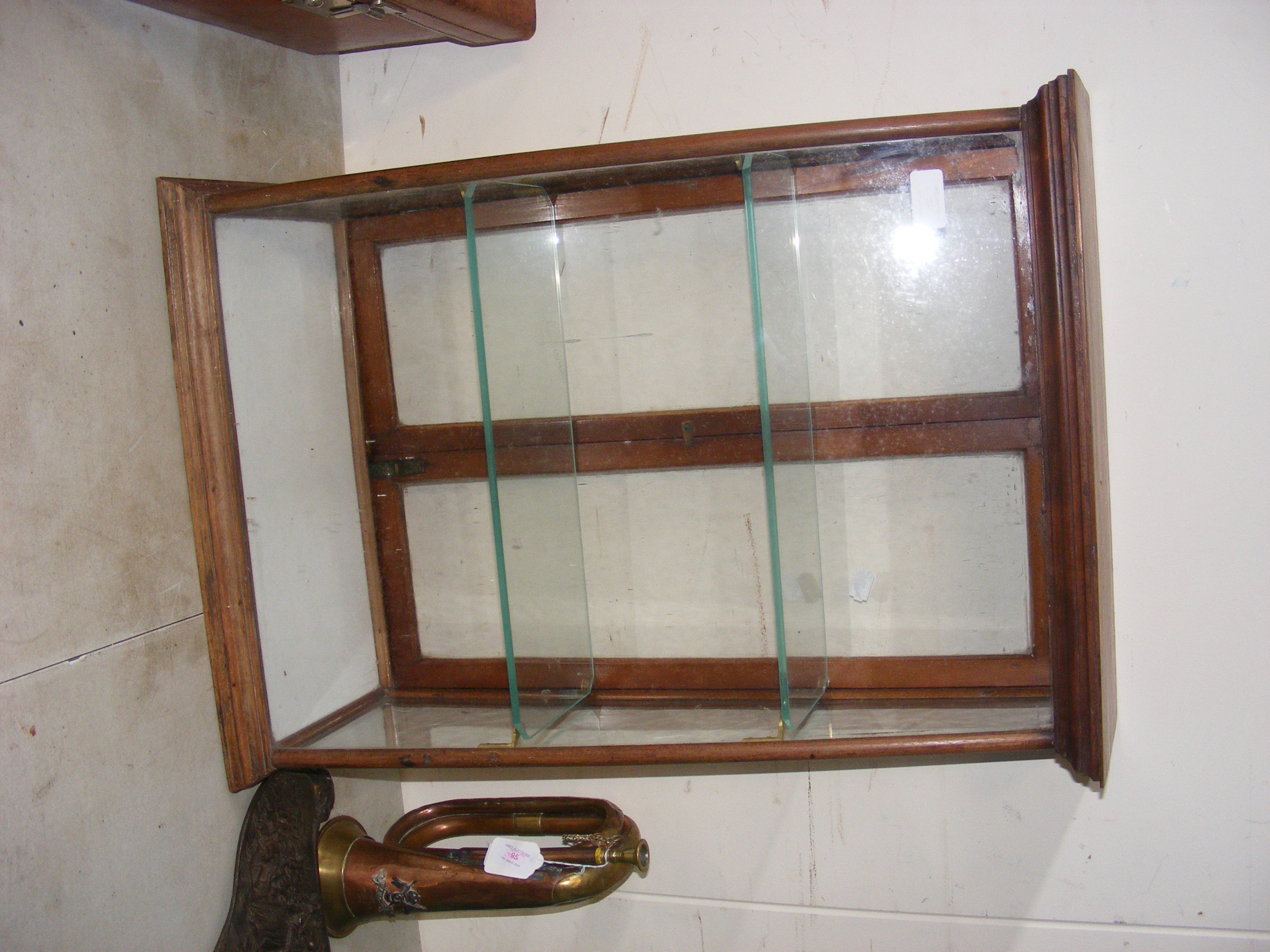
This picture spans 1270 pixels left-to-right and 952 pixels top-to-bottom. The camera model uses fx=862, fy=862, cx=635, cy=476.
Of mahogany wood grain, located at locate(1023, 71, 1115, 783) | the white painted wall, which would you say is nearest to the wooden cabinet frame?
mahogany wood grain, located at locate(1023, 71, 1115, 783)

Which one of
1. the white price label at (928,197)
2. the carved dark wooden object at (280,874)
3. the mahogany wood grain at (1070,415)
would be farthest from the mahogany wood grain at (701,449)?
the carved dark wooden object at (280,874)

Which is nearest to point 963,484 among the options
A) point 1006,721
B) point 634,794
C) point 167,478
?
point 1006,721

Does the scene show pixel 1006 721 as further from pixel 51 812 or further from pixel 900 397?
pixel 51 812

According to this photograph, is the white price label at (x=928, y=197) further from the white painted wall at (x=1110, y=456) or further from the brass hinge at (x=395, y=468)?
the brass hinge at (x=395, y=468)

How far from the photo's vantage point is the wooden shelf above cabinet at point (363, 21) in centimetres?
100

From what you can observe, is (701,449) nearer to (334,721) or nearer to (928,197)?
(928,197)

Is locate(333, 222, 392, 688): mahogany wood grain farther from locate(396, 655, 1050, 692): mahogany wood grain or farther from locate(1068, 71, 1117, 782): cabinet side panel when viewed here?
locate(1068, 71, 1117, 782): cabinet side panel

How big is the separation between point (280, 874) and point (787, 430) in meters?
0.80

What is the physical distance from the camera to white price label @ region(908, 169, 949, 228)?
0.95 meters

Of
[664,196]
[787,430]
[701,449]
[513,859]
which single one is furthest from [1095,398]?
[513,859]

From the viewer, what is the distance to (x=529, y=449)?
1095mm

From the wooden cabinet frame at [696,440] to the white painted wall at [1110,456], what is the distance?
12cm

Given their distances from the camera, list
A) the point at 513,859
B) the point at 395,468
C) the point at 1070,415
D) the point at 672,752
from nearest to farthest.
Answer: the point at 1070,415
the point at 672,752
the point at 513,859
the point at 395,468

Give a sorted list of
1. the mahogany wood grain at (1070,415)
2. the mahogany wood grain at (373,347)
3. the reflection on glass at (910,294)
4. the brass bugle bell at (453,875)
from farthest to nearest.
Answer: the mahogany wood grain at (373,347) → the brass bugle bell at (453,875) → the reflection on glass at (910,294) → the mahogany wood grain at (1070,415)
